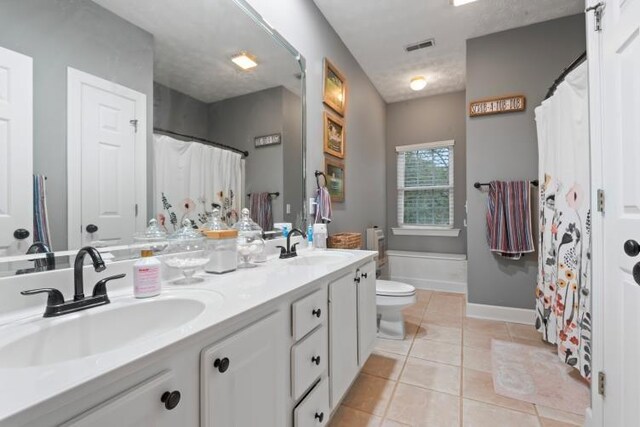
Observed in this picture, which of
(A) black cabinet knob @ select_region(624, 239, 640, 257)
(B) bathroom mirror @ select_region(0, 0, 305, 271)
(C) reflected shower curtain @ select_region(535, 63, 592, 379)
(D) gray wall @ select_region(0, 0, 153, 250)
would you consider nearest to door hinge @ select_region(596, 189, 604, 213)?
(A) black cabinet knob @ select_region(624, 239, 640, 257)

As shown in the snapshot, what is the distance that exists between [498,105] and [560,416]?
8.13 ft

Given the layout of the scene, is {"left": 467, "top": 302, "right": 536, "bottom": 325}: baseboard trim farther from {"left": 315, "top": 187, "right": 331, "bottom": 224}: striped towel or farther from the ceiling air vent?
the ceiling air vent

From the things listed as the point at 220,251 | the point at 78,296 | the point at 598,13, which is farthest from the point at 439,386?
the point at 598,13

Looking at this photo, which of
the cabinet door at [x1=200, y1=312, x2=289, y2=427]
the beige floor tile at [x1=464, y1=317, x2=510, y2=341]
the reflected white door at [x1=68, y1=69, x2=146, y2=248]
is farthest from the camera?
the beige floor tile at [x1=464, y1=317, x2=510, y2=341]

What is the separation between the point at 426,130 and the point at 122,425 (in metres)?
4.27

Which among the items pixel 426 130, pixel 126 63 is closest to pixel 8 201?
pixel 126 63

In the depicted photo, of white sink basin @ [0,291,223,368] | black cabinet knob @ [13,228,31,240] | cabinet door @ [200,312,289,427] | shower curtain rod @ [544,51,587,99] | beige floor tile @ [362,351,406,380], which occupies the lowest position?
beige floor tile @ [362,351,406,380]

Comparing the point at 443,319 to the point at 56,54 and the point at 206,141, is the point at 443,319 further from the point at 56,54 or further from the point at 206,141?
the point at 56,54

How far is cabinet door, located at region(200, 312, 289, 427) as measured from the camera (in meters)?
0.70

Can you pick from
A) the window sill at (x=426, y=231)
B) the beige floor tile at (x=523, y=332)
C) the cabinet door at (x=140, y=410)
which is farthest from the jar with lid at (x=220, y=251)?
the window sill at (x=426, y=231)

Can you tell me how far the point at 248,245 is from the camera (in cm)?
147

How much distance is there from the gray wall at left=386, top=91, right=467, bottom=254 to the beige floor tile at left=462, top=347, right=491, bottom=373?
1897 millimetres

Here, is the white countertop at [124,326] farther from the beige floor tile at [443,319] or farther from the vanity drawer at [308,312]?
the beige floor tile at [443,319]

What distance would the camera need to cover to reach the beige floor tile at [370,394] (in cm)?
158
